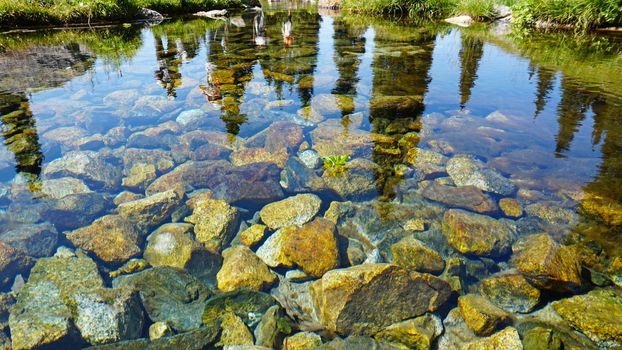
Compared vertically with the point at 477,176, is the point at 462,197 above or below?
below

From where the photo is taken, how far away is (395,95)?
11234 millimetres

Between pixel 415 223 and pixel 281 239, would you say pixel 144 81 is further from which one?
pixel 415 223

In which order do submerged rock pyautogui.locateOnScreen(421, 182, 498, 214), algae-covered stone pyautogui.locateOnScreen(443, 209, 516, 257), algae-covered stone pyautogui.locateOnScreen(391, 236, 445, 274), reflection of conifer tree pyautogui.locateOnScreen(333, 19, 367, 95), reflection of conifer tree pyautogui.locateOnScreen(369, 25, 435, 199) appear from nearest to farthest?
algae-covered stone pyautogui.locateOnScreen(391, 236, 445, 274)
algae-covered stone pyautogui.locateOnScreen(443, 209, 516, 257)
submerged rock pyautogui.locateOnScreen(421, 182, 498, 214)
reflection of conifer tree pyautogui.locateOnScreen(369, 25, 435, 199)
reflection of conifer tree pyautogui.locateOnScreen(333, 19, 367, 95)

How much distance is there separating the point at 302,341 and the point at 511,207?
4.38 m

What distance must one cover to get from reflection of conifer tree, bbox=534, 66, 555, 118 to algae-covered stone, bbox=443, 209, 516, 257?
6.24 m

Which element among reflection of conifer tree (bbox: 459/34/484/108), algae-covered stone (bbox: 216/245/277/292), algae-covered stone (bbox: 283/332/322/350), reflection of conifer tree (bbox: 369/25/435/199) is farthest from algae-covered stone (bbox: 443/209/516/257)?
reflection of conifer tree (bbox: 459/34/484/108)

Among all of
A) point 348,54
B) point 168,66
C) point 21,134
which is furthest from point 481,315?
point 348,54

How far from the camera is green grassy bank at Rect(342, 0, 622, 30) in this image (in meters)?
22.0

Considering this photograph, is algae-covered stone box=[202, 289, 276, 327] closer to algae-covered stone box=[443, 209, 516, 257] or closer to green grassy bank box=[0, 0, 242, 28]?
algae-covered stone box=[443, 209, 516, 257]

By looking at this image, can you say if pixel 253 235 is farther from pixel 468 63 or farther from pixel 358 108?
pixel 468 63

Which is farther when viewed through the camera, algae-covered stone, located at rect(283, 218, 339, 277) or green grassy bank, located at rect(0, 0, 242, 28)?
green grassy bank, located at rect(0, 0, 242, 28)

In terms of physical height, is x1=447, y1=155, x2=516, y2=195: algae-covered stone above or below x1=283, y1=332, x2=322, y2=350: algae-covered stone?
above

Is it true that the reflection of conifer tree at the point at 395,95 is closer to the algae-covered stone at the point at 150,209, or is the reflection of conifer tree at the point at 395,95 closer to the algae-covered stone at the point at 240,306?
the algae-covered stone at the point at 240,306

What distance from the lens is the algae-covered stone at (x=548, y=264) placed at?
4.54 m
